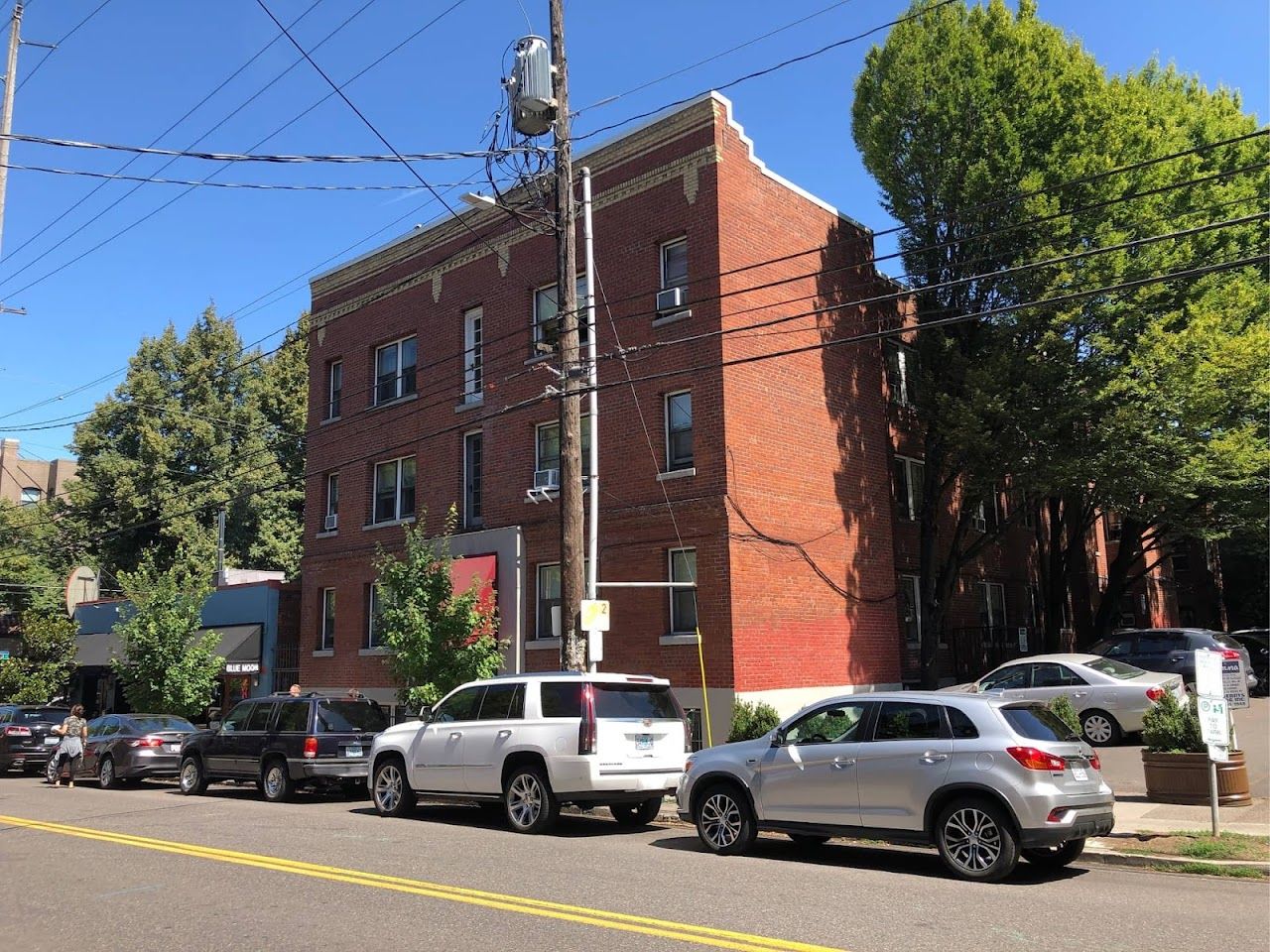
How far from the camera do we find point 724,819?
1044 cm

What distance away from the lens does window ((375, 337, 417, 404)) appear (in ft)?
83.4

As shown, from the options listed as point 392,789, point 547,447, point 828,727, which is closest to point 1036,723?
point 828,727

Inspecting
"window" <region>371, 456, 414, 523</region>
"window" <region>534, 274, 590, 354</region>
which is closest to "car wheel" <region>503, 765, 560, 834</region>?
"window" <region>534, 274, 590, 354</region>

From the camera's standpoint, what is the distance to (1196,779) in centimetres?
1180

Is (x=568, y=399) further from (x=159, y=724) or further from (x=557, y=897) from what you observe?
(x=159, y=724)

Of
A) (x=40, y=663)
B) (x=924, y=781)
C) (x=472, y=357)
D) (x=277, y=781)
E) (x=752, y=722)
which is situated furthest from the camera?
(x=40, y=663)

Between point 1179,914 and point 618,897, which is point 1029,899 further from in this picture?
point 618,897

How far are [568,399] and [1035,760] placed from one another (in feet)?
28.4

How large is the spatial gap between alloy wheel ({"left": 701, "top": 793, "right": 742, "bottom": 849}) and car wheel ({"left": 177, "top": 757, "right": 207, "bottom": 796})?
10.9 metres

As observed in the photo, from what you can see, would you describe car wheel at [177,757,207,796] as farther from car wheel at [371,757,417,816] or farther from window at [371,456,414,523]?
window at [371,456,414,523]

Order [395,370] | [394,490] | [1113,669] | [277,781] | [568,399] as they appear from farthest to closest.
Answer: [395,370] < [394,490] < [1113,669] < [277,781] < [568,399]

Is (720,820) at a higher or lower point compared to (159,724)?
lower

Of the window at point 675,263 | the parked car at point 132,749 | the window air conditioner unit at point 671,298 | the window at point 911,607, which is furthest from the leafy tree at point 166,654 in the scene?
the window at point 911,607

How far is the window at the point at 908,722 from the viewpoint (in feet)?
30.4
